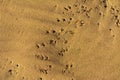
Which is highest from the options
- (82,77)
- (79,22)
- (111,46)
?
(79,22)

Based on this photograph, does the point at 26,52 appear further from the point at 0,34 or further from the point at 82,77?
the point at 82,77

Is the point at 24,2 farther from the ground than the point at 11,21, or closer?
farther from the ground

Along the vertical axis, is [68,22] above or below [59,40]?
above

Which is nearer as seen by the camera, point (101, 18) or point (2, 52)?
point (2, 52)

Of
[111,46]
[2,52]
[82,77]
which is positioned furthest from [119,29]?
[2,52]

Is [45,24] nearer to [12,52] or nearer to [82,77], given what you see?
[12,52]

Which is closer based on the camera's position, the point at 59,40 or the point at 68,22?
the point at 59,40

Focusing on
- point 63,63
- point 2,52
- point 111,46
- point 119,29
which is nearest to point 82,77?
point 63,63
